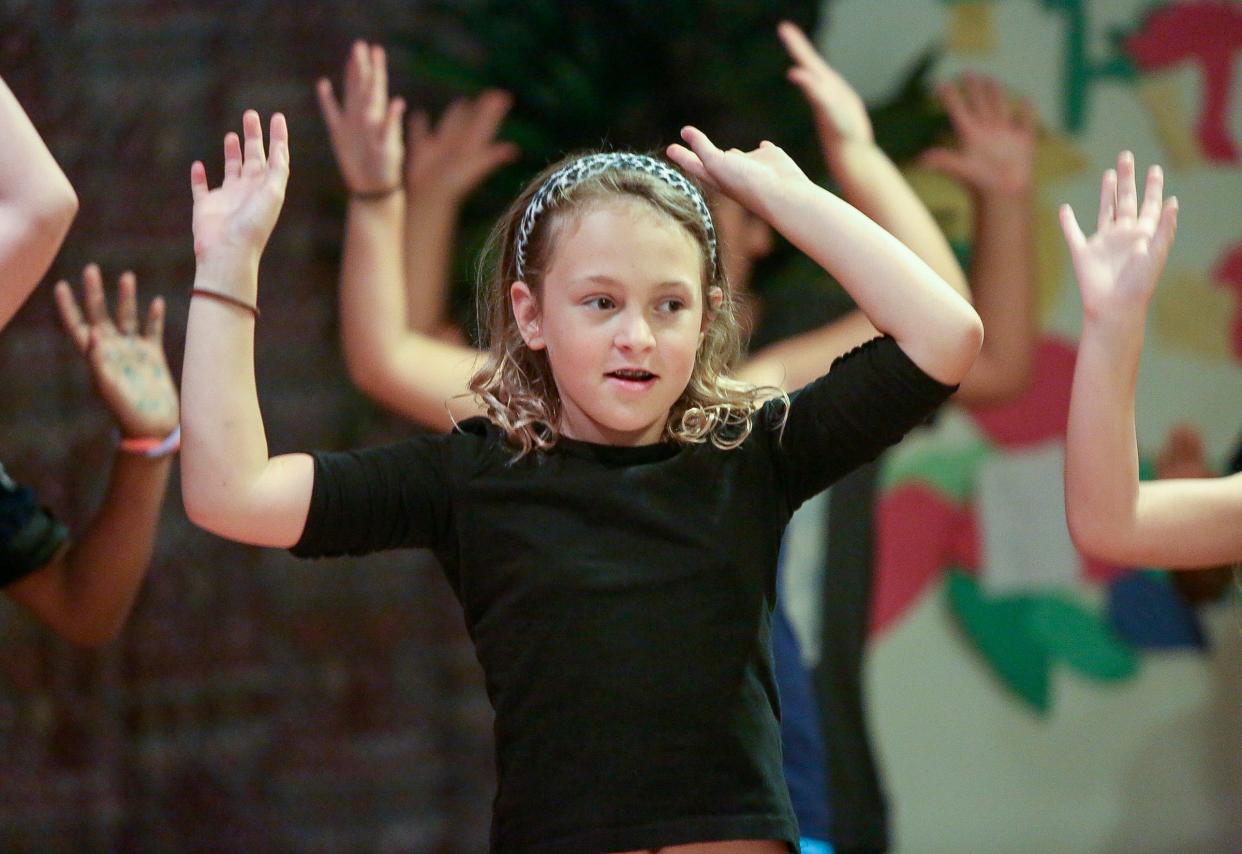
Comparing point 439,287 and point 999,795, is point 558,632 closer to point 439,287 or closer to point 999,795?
point 439,287

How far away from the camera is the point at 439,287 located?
2.47 metres

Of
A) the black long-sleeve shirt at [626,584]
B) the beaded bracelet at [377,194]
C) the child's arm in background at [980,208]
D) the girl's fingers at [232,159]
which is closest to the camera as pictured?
the black long-sleeve shirt at [626,584]

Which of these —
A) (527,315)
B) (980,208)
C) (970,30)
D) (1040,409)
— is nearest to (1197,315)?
(1040,409)

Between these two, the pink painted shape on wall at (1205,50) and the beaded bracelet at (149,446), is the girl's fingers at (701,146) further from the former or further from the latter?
the pink painted shape on wall at (1205,50)

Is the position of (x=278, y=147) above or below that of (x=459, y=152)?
below

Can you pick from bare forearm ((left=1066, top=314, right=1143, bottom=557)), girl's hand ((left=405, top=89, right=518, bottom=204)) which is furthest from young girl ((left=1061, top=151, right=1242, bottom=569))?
girl's hand ((left=405, top=89, right=518, bottom=204))

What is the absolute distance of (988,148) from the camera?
8.14 feet

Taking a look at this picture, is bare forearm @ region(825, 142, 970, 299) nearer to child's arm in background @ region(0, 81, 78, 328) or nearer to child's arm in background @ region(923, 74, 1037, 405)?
child's arm in background @ region(923, 74, 1037, 405)

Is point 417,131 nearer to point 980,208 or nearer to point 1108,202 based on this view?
point 980,208

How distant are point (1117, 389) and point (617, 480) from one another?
0.45 metres

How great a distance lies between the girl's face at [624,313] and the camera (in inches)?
49.7

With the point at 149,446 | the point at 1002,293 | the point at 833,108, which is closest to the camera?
the point at 149,446

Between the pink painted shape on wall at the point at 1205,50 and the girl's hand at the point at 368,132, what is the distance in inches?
71.9

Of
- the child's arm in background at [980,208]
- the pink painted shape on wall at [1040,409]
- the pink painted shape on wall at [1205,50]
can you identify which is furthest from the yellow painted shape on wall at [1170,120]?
the child's arm in background at [980,208]
